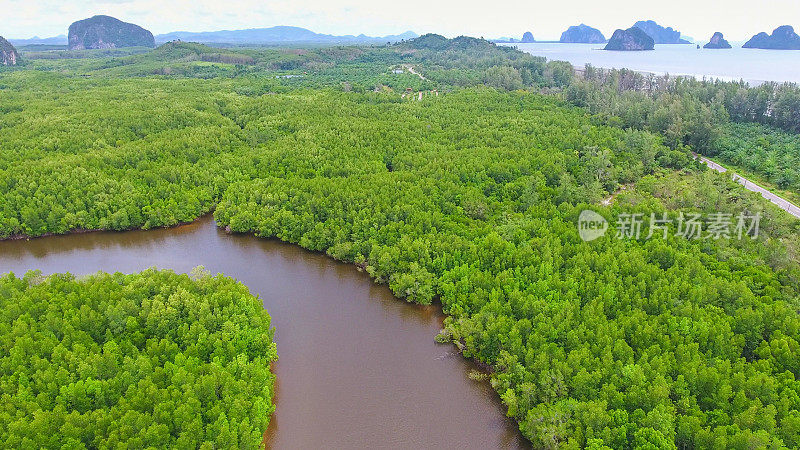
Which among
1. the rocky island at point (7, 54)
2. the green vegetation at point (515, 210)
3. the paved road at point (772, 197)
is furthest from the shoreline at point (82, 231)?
the rocky island at point (7, 54)

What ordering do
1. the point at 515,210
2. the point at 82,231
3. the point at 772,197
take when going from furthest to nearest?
the point at 772,197, the point at 82,231, the point at 515,210

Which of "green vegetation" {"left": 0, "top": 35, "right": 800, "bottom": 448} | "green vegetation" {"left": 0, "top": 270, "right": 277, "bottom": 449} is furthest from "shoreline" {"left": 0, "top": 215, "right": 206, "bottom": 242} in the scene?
"green vegetation" {"left": 0, "top": 270, "right": 277, "bottom": 449}

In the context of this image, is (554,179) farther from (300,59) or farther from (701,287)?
(300,59)

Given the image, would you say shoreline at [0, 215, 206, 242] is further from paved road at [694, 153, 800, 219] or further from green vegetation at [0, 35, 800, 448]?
paved road at [694, 153, 800, 219]

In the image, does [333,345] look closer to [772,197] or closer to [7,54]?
[772,197]

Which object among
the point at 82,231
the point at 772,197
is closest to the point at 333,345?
the point at 82,231

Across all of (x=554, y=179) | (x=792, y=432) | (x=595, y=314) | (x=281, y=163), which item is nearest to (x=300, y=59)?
(x=281, y=163)

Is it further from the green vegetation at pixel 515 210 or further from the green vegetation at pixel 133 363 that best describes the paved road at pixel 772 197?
the green vegetation at pixel 133 363
